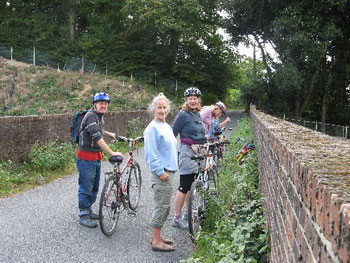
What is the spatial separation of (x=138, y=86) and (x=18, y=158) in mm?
27376

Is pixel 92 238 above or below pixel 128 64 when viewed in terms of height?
below

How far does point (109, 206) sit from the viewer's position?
5305mm

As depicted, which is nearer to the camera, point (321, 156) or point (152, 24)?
point (321, 156)

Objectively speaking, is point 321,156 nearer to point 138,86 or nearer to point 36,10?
point 138,86

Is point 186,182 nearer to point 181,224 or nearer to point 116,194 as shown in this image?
point 181,224

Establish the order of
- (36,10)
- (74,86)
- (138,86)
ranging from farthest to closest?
(36,10) → (138,86) → (74,86)

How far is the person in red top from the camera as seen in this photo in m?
5.47

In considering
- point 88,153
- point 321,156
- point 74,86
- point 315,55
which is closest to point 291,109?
point 315,55

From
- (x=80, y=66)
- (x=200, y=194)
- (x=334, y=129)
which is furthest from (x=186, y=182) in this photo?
(x=80, y=66)

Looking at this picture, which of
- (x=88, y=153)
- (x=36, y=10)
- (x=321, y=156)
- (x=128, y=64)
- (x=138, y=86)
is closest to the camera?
(x=321, y=156)

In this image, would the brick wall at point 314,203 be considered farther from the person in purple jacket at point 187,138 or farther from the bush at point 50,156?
the bush at point 50,156

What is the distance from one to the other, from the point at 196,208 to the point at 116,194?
123 cm

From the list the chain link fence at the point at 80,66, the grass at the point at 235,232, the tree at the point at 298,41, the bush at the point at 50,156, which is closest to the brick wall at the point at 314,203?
the grass at the point at 235,232

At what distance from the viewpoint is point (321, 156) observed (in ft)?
6.88
